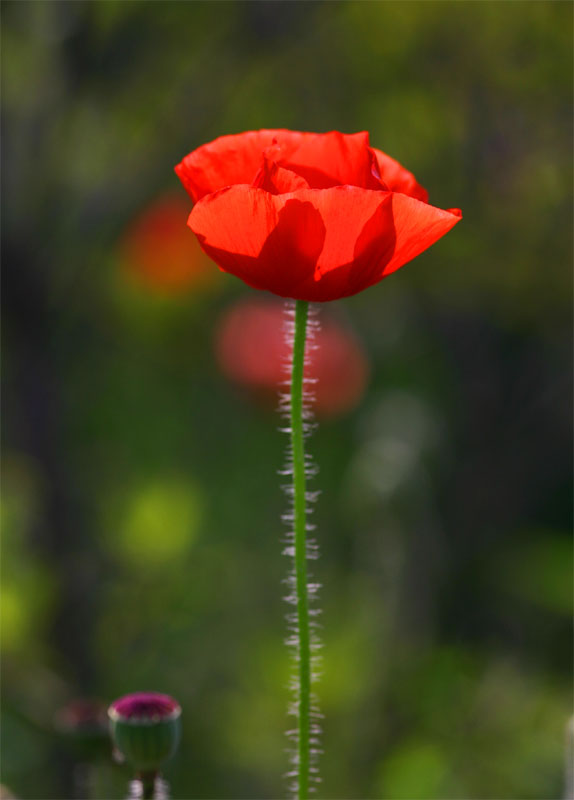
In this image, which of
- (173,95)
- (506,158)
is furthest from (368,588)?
(173,95)

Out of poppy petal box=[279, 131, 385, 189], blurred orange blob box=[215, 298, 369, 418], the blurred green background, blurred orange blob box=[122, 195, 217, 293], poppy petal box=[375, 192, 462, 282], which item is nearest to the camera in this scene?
poppy petal box=[375, 192, 462, 282]

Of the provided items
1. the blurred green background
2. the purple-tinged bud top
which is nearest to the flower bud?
the purple-tinged bud top

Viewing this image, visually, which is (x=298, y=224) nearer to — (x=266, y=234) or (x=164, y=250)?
(x=266, y=234)

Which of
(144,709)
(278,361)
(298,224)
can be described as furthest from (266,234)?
(278,361)

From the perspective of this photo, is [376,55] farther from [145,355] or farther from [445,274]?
[145,355]

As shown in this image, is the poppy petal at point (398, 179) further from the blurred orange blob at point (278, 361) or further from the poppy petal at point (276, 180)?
the blurred orange blob at point (278, 361)

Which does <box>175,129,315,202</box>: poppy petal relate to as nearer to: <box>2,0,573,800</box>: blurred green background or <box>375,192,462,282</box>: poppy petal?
<box>375,192,462,282</box>: poppy petal

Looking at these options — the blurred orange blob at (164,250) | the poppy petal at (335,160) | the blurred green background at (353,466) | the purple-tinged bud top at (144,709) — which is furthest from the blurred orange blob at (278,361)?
the purple-tinged bud top at (144,709)
